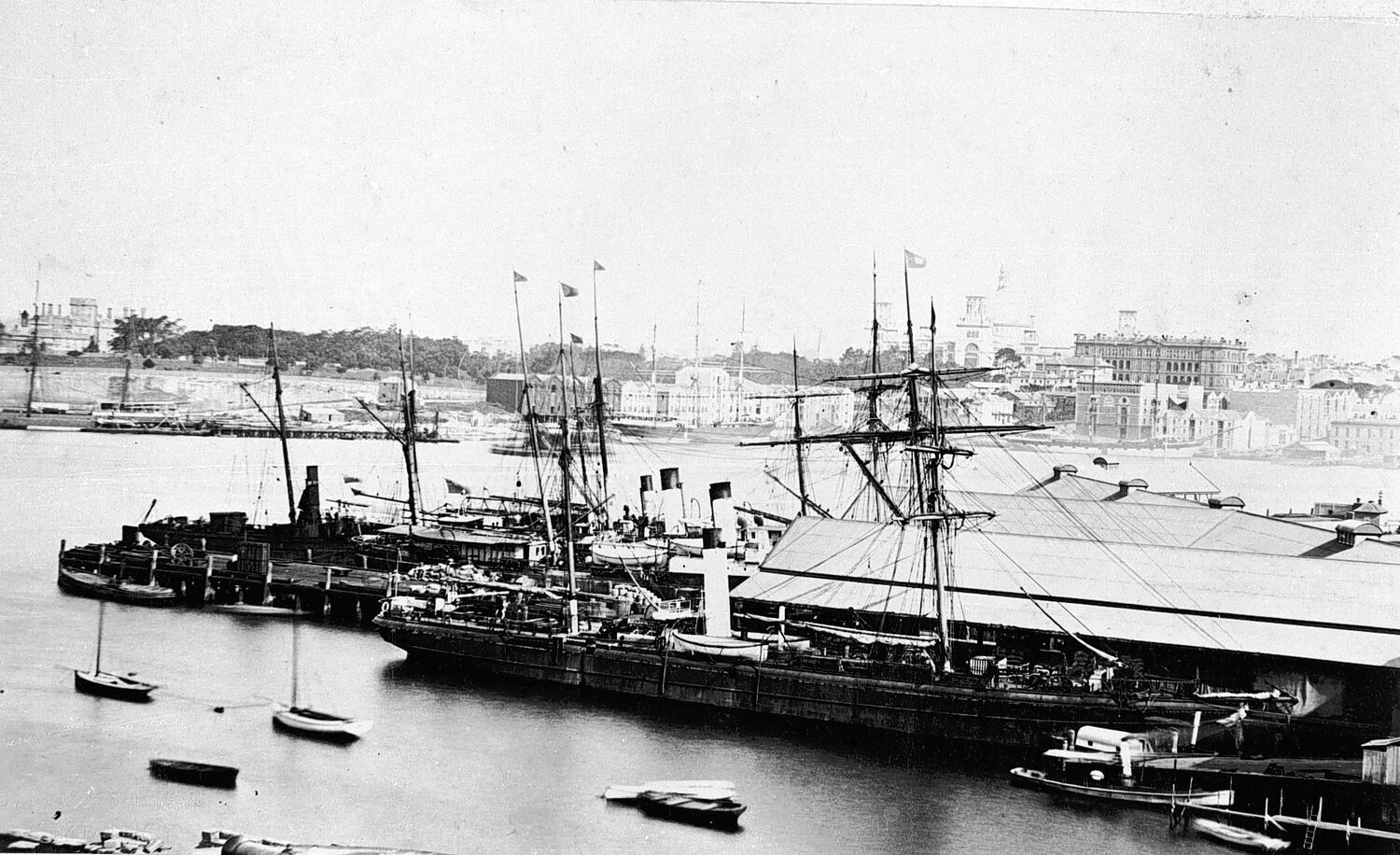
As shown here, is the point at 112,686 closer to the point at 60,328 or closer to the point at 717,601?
the point at 60,328

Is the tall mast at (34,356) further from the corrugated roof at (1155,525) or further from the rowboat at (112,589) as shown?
the corrugated roof at (1155,525)

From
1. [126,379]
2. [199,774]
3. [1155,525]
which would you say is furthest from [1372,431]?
[126,379]

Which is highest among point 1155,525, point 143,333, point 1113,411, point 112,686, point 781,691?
point 143,333

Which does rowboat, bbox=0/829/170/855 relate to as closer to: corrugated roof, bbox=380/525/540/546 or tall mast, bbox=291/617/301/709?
tall mast, bbox=291/617/301/709

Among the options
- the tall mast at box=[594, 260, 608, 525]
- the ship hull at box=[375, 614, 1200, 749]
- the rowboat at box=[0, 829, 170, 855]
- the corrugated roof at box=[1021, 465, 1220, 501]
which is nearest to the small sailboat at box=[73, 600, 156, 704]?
the rowboat at box=[0, 829, 170, 855]

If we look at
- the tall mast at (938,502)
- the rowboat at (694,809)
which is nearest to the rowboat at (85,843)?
the rowboat at (694,809)

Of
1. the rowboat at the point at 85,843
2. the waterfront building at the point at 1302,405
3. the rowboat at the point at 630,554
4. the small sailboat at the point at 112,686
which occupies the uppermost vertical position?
the waterfront building at the point at 1302,405
